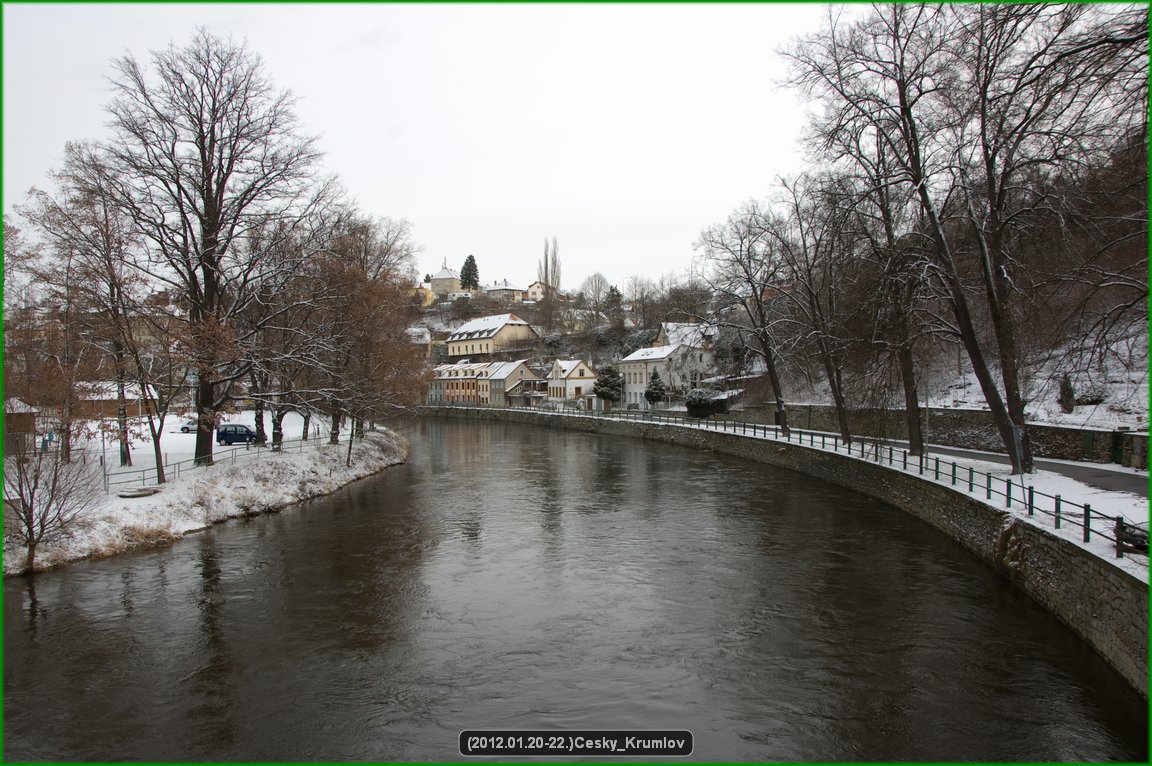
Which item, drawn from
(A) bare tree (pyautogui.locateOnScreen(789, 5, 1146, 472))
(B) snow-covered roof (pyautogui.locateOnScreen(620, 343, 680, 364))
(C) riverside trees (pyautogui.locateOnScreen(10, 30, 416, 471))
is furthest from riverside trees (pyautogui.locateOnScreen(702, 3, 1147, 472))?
(B) snow-covered roof (pyautogui.locateOnScreen(620, 343, 680, 364))

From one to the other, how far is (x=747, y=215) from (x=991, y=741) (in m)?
29.2

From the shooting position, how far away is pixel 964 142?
17359 millimetres

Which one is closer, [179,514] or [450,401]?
[179,514]

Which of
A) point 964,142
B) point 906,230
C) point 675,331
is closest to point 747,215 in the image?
point 906,230

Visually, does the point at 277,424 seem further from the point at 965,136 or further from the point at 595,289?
the point at 595,289

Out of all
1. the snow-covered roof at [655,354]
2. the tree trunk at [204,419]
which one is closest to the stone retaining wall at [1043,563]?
the tree trunk at [204,419]

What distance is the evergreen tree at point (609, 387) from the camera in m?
69.5

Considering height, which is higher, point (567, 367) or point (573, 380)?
point (567, 367)

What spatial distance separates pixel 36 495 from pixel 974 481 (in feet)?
79.1

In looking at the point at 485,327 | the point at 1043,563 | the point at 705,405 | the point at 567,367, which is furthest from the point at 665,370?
the point at 1043,563

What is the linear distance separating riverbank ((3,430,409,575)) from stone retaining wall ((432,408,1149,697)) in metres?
20.8

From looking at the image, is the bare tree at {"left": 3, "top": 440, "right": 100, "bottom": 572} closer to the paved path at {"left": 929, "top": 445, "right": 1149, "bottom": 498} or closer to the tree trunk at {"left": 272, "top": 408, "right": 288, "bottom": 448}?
the tree trunk at {"left": 272, "top": 408, "right": 288, "bottom": 448}

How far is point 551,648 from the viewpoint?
1167cm

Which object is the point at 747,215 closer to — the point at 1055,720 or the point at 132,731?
the point at 1055,720
